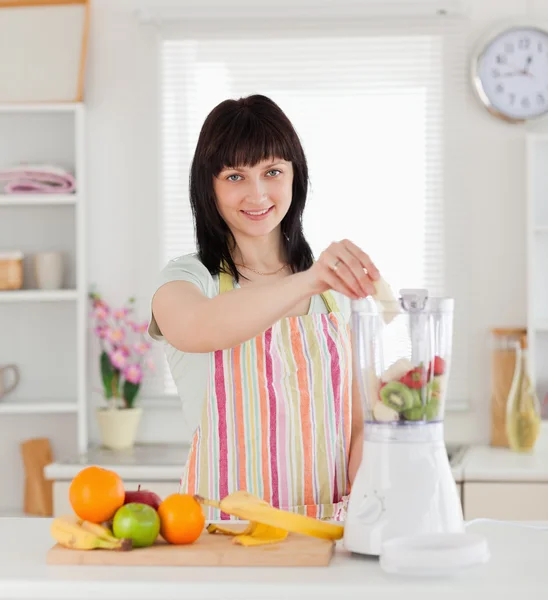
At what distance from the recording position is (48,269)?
11.2 ft

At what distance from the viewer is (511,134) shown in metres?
3.47

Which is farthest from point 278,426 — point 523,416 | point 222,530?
point 523,416

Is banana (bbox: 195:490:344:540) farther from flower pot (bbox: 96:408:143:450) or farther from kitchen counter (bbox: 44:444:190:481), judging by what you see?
flower pot (bbox: 96:408:143:450)

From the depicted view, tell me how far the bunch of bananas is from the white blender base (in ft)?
0.24

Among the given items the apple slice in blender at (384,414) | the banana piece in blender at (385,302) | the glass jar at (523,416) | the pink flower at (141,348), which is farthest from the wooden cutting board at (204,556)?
the pink flower at (141,348)

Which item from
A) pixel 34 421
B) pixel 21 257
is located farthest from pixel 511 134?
pixel 34 421

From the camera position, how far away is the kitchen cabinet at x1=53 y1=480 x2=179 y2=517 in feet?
9.84

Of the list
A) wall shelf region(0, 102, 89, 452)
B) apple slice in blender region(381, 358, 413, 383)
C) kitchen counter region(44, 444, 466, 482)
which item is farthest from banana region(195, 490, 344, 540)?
wall shelf region(0, 102, 89, 452)

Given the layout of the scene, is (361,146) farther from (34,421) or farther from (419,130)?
(34,421)

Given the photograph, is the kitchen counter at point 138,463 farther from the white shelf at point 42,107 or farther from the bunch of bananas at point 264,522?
the bunch of bananas at point 264,522

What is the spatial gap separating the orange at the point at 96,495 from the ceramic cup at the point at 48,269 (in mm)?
2121

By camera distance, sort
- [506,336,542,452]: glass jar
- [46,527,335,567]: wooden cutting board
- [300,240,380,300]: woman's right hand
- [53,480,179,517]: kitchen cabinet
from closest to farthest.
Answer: [46,527,335,567]: wooden cutting board, [300,240,380,300]: woman's right hand, [53,480,179,517]: kitchen cabinet, [506,336,542,452]: glass jar

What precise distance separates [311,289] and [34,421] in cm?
239

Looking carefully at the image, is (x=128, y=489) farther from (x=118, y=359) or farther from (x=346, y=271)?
(x=346, y=271)
